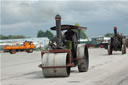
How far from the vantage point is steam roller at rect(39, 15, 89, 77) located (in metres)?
12.7

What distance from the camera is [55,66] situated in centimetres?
1262

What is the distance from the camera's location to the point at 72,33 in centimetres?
1528

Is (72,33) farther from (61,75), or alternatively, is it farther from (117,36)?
(117,36)

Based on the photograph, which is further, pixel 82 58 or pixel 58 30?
pixel 82 58

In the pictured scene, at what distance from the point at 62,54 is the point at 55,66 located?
0.76 meters

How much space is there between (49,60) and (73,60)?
213 centimetres

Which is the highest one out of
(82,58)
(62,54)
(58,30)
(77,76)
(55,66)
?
(58,30)

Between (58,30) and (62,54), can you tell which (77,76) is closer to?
(62,54)

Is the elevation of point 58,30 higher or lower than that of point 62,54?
higher

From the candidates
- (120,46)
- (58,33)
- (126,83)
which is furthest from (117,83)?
(120,46)

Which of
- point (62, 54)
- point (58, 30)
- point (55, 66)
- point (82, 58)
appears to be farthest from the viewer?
point (82, 58)

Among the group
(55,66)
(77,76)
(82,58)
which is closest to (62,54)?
(55,66)

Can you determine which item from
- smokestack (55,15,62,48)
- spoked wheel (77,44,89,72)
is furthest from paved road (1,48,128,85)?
smokestack (55,15,62,48)

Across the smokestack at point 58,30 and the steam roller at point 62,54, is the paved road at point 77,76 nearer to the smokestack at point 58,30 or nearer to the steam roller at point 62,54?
the steam roller at point 62,54
